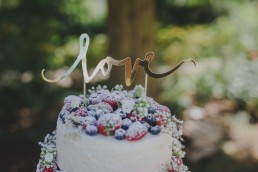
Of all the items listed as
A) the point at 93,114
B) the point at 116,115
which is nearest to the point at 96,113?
the point at 93,114

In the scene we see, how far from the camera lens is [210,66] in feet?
23.6

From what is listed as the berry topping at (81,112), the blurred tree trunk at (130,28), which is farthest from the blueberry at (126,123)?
the blurred tree trunk at (130,28)

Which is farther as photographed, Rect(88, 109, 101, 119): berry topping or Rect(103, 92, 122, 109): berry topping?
Rect(103, 92, 122, 109): berry topping

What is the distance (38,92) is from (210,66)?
92.2 inches

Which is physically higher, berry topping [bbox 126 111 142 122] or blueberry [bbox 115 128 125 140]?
berry topping [bbox 126 111 142 122]

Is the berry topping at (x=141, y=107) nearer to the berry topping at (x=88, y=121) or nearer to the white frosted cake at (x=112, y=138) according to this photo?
the white frosted cake at (x=112, y=138)

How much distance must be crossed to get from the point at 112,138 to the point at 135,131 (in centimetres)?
13

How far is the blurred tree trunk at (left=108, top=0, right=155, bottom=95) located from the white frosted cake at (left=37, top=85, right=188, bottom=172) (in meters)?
2.59

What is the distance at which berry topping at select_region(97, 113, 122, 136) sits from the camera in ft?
9.27

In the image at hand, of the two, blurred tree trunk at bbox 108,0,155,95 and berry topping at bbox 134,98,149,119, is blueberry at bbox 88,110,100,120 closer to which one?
berry topping at bbox 134,98,149,119

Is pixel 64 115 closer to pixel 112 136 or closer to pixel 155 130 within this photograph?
pixel 112 136

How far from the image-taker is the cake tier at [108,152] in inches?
112

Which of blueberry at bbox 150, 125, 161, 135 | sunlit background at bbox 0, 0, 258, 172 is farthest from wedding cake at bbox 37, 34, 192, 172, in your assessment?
sunlit background at bbox 0, 0, 258, 172

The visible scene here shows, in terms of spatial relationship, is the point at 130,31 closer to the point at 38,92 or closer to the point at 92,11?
the point at 38,92
